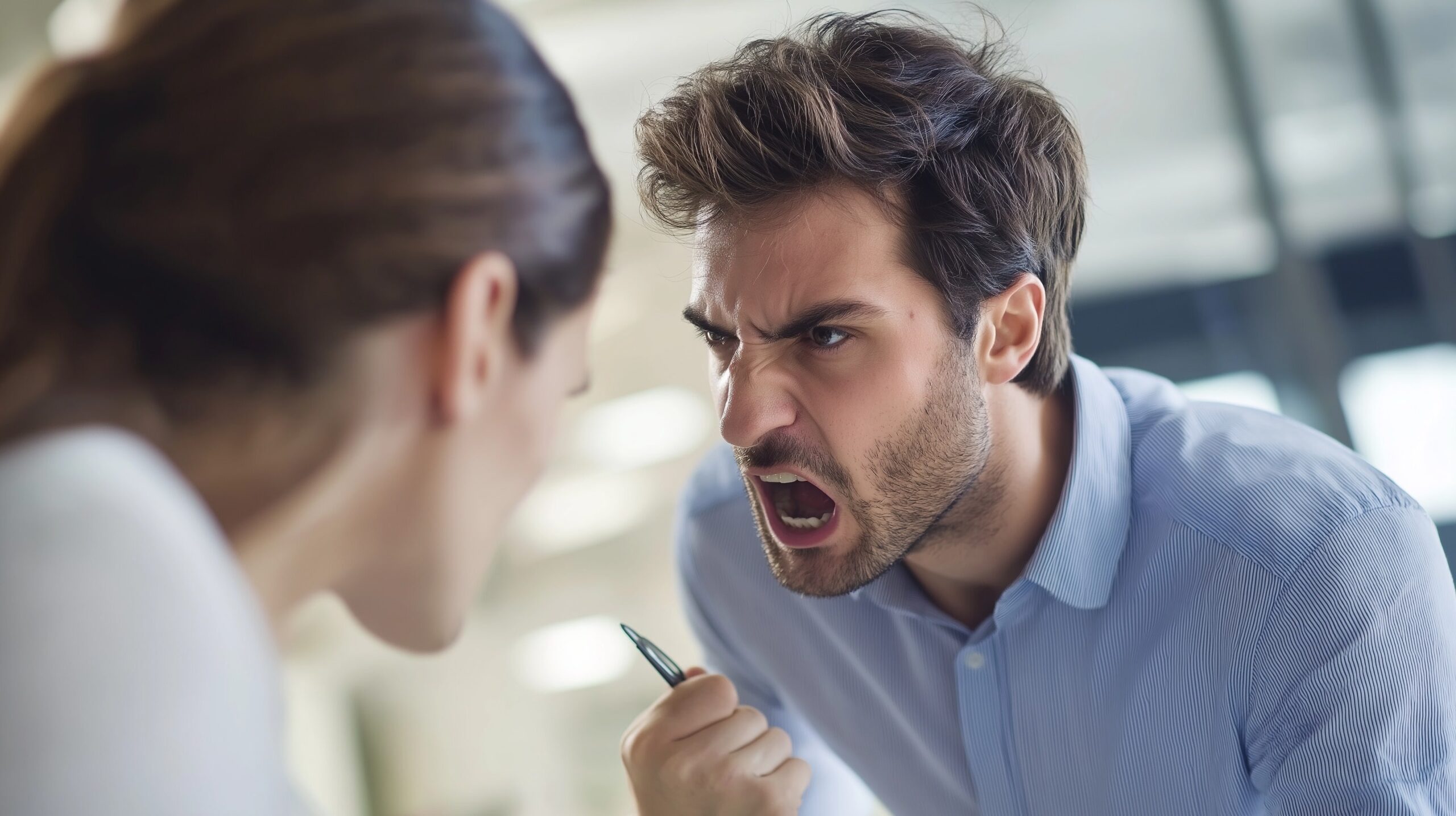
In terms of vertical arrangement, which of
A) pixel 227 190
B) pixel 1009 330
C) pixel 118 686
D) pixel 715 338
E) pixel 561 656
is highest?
pixel 227 190

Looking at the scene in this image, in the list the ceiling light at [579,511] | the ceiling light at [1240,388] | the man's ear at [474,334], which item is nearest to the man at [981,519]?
the man's ear at [474,334]

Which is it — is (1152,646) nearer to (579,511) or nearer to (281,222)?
(281,222)

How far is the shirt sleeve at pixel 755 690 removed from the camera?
61.0 inches

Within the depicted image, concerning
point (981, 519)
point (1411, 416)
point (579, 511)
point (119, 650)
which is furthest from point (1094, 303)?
point (119, 650)

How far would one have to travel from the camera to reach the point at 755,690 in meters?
1.57

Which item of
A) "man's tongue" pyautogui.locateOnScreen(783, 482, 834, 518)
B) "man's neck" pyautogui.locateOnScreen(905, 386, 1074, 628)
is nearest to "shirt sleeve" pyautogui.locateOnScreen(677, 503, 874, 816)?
"man's tongue" pyautogui.locateOnScreen(783, 482, 834, 518)

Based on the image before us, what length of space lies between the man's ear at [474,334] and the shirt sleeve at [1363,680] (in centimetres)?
88

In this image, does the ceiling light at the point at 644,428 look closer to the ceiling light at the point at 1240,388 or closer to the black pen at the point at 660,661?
the ceiling light at the point at 1240,388

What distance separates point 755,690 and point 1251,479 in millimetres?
708

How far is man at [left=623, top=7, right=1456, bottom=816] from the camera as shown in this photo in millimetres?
1093

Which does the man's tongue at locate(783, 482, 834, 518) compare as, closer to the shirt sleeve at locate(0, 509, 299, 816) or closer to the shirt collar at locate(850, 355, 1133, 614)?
the shirt collar at locate(850, 355, 1133, 614)

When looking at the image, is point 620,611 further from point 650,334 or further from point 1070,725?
point 1070,725

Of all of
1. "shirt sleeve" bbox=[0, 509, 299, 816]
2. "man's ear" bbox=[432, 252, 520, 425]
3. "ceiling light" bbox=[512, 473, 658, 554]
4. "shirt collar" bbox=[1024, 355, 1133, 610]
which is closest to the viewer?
"shirt sleeve" bbox=[0, 509, 299, 816]

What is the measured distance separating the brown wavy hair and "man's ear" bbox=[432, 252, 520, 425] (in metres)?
0.74
